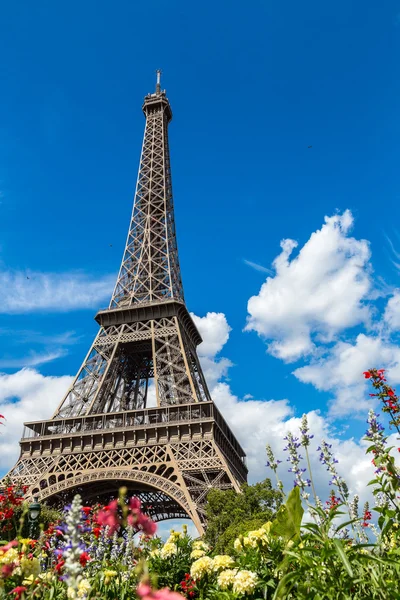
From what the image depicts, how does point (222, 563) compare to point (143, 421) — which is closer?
point (222, 563)

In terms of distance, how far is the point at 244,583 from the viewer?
436 centimetres

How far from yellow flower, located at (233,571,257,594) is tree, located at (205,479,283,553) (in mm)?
19186

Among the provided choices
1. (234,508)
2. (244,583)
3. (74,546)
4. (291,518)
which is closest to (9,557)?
(244,583)

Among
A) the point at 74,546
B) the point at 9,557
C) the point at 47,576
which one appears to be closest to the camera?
the point at 74,546

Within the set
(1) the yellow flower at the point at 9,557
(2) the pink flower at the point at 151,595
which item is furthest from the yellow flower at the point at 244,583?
(2) the pink flower at the point at 151,595

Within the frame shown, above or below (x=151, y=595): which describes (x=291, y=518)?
above

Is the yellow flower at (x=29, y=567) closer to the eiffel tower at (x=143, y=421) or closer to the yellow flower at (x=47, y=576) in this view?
the yellow flower at (x=47, y=576)

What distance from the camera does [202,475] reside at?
2861 centimetres

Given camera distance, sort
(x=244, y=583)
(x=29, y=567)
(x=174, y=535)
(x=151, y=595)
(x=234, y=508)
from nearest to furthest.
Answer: (x=151, y=595) < (x=29, y=567) < (x=244, y=583) < (x=174, y=535) < (x=234, y=508)

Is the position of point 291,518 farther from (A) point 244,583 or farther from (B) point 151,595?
(B) point 151,595

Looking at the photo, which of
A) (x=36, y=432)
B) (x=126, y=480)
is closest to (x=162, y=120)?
(x=36, y=432)

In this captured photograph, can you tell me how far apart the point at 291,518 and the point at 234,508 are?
822 inches

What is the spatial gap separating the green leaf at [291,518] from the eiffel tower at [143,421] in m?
23.0

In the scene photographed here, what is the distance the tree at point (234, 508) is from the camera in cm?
2272
